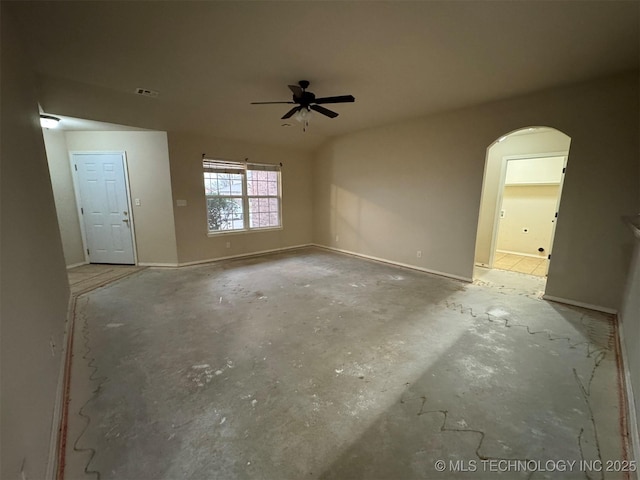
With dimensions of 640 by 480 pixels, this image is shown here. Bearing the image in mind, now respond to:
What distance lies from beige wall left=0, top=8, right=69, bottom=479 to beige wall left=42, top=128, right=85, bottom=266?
2.82 meters

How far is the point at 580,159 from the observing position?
3184 mm

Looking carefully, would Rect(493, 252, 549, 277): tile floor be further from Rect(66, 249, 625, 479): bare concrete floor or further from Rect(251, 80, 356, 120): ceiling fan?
Rect(251, 80, 356, 120): ceiling fan

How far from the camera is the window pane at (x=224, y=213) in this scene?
17.9 feet

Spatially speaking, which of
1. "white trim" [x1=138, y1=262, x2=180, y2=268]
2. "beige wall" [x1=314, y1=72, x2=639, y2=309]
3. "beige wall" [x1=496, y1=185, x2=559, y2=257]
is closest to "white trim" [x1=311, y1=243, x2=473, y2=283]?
"beige wall" [x1=314, y1=72, x2=639, y2=309]

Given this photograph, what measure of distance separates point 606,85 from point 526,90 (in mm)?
729

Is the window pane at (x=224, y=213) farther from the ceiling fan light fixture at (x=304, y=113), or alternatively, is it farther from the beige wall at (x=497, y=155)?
the beige wall at (x=497, y=155)

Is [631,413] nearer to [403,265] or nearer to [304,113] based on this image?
[403,265]

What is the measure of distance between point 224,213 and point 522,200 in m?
6.52

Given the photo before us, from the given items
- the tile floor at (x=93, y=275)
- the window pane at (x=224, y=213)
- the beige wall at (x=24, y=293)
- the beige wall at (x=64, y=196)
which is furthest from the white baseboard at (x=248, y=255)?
the beige wall at (x=24, y=293)

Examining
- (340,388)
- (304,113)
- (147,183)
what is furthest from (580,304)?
(147,183)

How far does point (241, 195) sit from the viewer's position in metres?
5.80

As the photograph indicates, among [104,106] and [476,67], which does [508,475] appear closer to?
[476,67]

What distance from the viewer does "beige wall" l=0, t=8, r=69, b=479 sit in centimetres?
109

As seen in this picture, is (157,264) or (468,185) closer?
(468,185)
